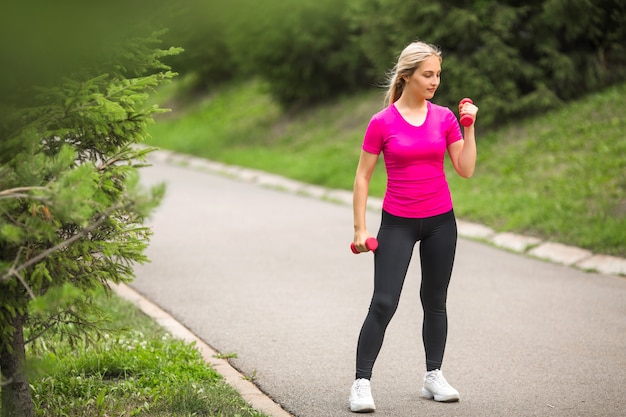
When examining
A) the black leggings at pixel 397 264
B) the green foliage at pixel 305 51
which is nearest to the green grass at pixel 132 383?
the black leggings at pixel 397 264

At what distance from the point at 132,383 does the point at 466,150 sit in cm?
227

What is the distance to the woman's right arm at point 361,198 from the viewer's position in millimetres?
4801

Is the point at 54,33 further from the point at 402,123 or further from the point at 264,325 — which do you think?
the point at 264,325

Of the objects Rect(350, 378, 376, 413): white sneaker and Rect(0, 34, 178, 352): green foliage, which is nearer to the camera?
Rect(0, 34, 178, 352): green foliage

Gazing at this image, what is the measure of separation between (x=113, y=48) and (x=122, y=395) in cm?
199

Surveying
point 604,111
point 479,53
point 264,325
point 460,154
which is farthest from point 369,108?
point 460,154

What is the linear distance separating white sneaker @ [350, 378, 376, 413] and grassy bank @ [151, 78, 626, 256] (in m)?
5.07

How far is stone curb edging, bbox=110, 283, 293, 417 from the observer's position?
509 centimetres

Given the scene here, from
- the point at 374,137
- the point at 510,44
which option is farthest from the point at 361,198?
the point at 510,44

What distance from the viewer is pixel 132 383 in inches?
205

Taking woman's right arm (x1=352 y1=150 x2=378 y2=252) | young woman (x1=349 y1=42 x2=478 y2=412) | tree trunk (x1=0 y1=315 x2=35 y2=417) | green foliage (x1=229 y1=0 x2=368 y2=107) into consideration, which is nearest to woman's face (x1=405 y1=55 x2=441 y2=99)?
young woman (x1=349 y1=42 x2=478 y2=412)

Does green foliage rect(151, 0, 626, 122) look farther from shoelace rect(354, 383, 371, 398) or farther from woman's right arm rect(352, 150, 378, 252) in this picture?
shoelace rect(354, 383, 371, 398)

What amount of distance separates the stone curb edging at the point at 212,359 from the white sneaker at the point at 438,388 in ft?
2.69

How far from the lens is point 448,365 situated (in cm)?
593
